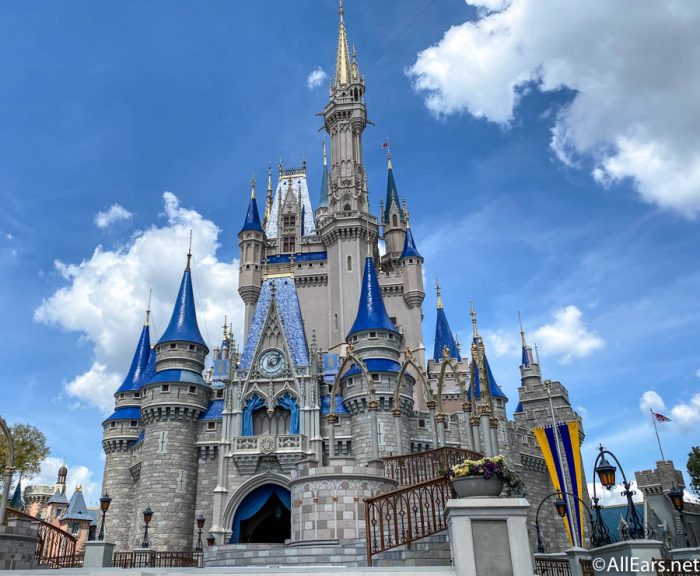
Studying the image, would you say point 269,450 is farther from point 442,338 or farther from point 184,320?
point 442,338

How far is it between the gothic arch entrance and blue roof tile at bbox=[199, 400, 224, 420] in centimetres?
525

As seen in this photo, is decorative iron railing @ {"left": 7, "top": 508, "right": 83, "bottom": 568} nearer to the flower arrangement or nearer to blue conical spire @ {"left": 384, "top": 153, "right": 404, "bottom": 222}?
the flower arrangement

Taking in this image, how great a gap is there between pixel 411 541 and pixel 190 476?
24402 mm

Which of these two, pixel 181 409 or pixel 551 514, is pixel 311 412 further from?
pixel 551 514

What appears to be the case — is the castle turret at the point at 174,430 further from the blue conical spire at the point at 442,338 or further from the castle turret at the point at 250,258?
the blue conical spire at the point at 442,338

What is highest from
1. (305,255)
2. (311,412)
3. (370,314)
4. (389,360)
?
(305,255)

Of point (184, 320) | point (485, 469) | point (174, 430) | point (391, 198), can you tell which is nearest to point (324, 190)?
point (391, 198)

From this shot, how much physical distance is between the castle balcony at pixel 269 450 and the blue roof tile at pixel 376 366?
4.67 meters

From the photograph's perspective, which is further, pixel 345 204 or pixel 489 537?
pixel 345 204

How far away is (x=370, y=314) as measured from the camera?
38406 mm

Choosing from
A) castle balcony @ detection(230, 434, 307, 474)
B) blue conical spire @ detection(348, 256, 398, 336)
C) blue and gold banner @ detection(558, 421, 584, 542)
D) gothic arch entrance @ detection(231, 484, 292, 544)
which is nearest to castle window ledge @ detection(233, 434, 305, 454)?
castle balcony @ detection(230, 434, 307, 474)

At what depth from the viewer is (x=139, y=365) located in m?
43.5

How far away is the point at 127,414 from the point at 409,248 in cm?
2507

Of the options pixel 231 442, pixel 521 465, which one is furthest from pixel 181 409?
pixel 521 465
